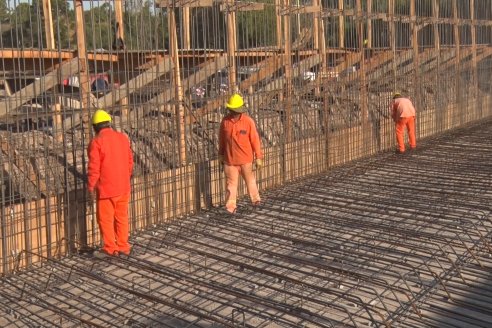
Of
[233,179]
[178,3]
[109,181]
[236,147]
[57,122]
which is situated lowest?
[233,179]

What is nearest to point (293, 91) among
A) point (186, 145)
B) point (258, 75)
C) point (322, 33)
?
point (258, 75)

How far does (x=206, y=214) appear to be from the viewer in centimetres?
889

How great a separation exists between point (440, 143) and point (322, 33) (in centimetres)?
418

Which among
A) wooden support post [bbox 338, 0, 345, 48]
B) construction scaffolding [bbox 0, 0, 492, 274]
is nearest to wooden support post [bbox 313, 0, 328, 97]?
construction scaffolding [bbox 0, 0, 492, 274]

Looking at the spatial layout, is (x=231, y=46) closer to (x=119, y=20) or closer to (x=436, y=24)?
(x=119, y=20)

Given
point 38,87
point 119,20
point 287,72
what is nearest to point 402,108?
point 287,72

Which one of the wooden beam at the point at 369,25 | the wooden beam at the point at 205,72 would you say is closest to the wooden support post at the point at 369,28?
the wooden beam at the point at 369,25

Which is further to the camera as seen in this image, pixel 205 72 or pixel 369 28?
pixel 369 28

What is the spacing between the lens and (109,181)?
6.91 m

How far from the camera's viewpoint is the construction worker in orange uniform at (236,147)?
861 cm

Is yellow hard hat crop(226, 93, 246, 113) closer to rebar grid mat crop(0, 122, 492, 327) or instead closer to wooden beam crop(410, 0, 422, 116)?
rebar grid mat crop(0, 122, 492, 327)

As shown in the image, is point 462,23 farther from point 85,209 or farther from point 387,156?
point 85,209

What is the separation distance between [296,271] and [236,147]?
2.73 metres

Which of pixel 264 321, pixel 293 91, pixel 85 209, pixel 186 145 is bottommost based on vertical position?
pixel 264 321
